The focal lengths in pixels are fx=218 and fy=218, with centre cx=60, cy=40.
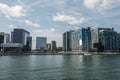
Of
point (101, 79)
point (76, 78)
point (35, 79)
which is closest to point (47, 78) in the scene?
point (35, 79)

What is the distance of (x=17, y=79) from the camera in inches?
2301

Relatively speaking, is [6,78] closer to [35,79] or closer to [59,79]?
[35,79]

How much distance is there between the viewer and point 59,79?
192 feet

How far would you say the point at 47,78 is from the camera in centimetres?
5975

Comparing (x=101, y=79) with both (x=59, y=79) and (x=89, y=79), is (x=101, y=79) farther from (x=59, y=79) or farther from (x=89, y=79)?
(x=59, y=79)

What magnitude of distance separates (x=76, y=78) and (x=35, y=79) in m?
11.2

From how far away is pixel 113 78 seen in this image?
61.5 metres

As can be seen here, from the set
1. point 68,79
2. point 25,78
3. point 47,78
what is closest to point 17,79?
point 25,78

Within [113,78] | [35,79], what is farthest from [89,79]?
[35,79]

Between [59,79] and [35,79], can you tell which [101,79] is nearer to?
[59,79]

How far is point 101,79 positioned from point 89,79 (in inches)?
135

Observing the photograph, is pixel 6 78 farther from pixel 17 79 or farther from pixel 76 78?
pixel 76 78

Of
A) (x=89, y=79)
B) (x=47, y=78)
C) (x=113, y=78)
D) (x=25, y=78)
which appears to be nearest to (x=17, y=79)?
(x=25, y=78)

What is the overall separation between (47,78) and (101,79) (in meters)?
14.7
